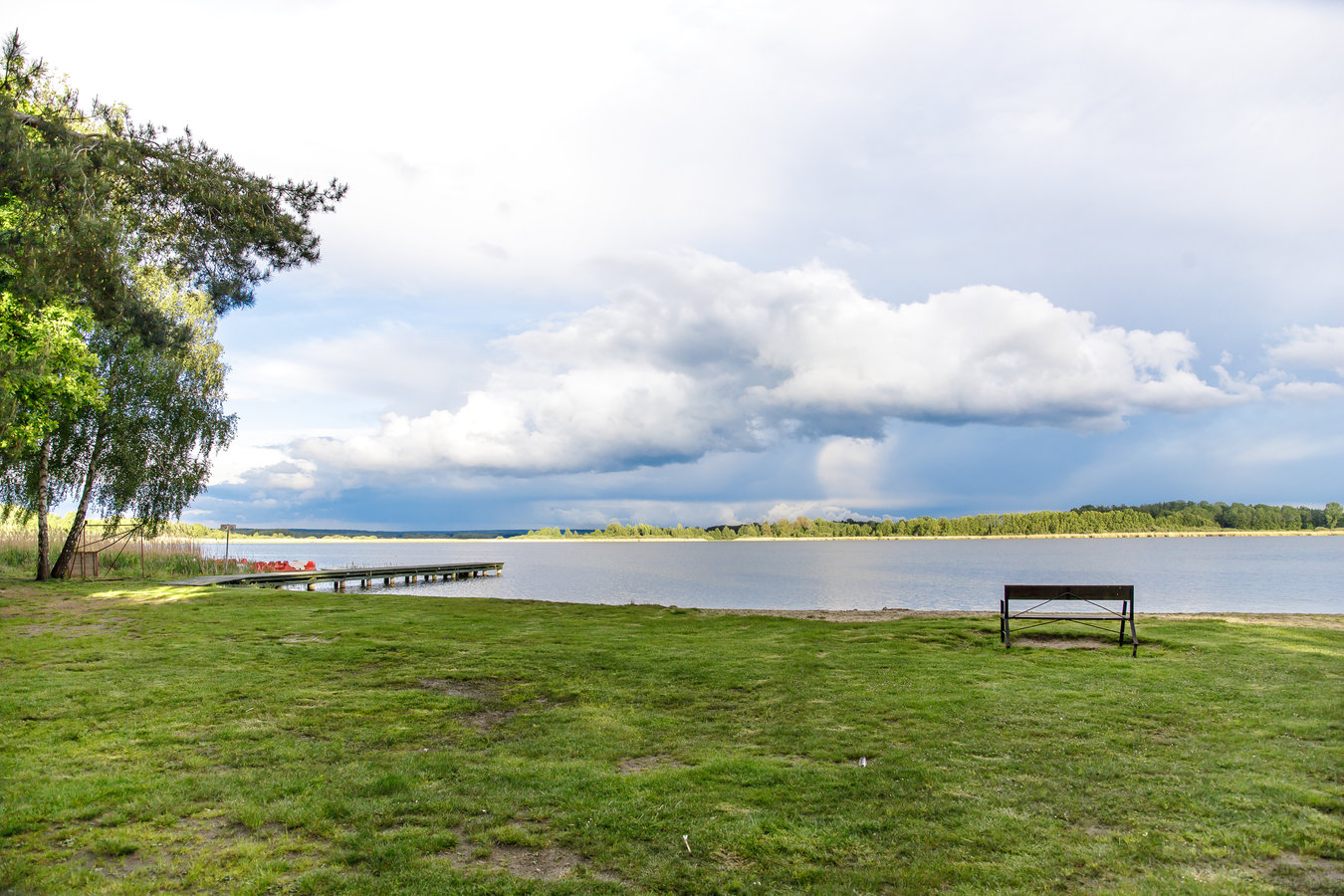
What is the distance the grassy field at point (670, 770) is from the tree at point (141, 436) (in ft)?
53.8

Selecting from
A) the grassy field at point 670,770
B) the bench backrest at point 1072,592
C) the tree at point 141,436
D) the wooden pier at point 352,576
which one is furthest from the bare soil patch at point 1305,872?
the wooden pier at point 352,576

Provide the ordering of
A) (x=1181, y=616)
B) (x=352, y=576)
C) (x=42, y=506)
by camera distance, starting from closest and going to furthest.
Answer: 1. (x=1181, y=616)
2. (x=42, y=506)
3. (x=352, y=576)

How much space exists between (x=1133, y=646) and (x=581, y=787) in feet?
37.9

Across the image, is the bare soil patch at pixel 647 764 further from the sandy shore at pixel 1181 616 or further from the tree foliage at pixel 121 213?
the sandy shore at pixel 1181 616

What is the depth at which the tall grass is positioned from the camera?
31895 mm

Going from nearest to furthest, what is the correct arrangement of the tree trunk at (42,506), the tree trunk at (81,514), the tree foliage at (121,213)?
1. the tree foliage at (121,213)
2. the tree trunk at (42,506)
3. the tree trunk at (81,514)

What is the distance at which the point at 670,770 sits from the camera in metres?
6.95

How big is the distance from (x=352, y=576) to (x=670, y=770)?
159ft

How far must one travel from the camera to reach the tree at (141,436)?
2606 centimetres

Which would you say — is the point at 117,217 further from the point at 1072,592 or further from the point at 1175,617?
the point at 1175,617

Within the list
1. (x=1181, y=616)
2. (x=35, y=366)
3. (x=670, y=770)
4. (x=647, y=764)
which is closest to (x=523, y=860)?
(x=670, y=770)

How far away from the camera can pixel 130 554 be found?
35719 mm

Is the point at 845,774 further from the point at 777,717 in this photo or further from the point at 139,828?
the point at 139,828

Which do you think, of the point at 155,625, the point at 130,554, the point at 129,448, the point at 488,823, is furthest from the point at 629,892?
the point at 130,554
